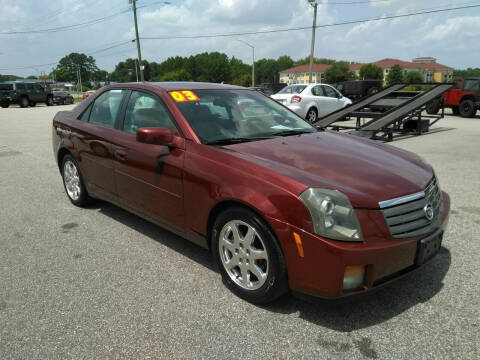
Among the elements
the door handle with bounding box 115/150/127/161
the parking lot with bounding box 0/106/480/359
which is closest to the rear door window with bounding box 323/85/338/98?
the parking lot with bounding box 0/106/480/359

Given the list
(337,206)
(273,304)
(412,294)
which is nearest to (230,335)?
(273,304)

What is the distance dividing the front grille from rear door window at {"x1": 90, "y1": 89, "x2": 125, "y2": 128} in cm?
287

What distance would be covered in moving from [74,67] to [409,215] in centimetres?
16513

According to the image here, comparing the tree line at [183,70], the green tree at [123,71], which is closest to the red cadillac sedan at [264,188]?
the tree line at [183,70]

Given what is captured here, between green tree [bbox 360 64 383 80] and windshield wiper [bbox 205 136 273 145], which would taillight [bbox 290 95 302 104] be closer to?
windshield wiper [bbox 205 136 273 145]

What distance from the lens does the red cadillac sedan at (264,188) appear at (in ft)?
7.80

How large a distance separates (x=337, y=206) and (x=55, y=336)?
6.45ft

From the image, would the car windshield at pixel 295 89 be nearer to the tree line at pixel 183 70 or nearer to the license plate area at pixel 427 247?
the license plate area at pixel 427 247

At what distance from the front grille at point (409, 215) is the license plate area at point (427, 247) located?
0.16 feet

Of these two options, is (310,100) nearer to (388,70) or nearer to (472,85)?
(472,85)

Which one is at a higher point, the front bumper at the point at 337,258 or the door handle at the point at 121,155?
the door handle at the point at 121,155

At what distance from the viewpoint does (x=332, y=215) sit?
2365 millimetres

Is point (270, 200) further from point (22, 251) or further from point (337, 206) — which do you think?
point (22, 251)

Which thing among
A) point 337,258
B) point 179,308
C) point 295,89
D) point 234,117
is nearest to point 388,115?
point 295,89
